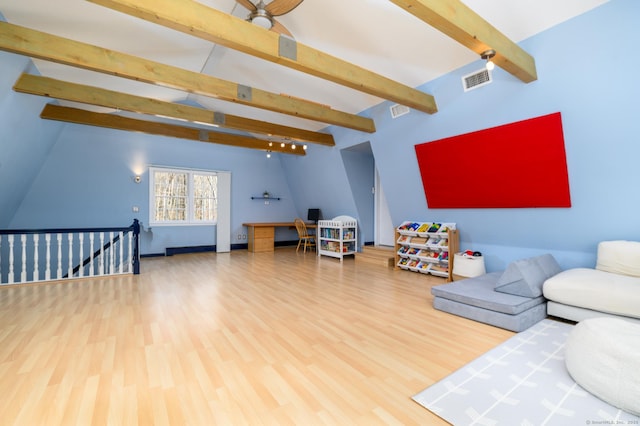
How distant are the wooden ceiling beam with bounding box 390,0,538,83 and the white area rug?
9.08 ft

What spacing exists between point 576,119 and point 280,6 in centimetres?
362

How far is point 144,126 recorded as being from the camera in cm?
609

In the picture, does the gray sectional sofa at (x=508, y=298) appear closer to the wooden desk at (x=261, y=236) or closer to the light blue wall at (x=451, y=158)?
the light blue wall at (x=451, y=158)

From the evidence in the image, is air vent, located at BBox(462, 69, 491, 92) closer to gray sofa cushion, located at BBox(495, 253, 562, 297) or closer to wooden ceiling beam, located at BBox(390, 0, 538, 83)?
wooden ceiling beam, located at BBox(390, 0, 538, 83)

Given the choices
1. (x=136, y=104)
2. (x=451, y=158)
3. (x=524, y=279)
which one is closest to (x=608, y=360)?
(x=524, y=279)

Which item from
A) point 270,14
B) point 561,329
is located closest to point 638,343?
point 561,329

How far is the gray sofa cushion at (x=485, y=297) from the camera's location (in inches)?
115

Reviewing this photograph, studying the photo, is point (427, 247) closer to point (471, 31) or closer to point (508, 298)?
point (508, 298)

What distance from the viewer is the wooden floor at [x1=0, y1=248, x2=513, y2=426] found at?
1.73 metres

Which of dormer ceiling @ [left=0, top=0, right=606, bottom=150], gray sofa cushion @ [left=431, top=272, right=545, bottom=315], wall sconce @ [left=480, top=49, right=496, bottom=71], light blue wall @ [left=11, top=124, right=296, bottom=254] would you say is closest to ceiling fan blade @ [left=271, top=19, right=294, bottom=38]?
dormer ceiling @ [left=0, top=0, right=606, bottom=150]

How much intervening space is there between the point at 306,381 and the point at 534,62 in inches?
165

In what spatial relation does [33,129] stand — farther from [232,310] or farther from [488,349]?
[488,349]

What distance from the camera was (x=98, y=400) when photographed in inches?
71.4

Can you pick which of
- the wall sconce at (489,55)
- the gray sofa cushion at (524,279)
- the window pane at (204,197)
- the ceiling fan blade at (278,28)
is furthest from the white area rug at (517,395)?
the window pane at (204,197)
